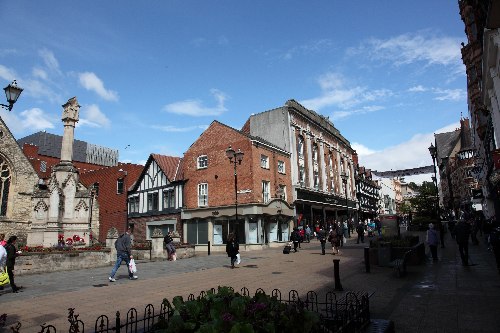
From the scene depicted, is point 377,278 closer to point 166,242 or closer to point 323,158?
point 166,242

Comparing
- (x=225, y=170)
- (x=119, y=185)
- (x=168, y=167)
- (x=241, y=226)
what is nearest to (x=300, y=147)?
(x=225, y=170)

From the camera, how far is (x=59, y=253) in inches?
637

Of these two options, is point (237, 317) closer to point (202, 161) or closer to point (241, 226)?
point (241, 226)

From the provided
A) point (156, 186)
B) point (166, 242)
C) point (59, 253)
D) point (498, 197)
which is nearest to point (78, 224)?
point (59, 253)

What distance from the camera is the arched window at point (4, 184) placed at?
29011 millimetres

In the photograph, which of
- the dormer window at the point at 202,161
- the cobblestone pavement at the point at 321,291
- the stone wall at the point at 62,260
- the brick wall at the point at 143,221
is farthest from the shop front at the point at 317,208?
the stone wall at the point at 62,260

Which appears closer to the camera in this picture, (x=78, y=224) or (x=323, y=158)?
(x=78, y=224)

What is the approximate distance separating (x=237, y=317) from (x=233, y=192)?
26795 mm

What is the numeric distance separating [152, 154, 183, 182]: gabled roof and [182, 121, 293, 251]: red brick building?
6.47 ft

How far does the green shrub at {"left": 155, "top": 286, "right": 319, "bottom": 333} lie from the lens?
3.19 meters

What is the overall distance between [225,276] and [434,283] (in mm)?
7513

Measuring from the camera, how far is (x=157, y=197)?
36.2 m

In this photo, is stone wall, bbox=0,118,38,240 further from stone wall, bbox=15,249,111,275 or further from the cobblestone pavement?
the cobblestone pavement

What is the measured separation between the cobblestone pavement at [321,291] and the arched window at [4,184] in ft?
61.7
